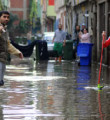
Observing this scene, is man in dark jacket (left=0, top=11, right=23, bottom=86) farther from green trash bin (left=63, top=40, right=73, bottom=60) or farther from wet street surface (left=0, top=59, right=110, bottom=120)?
green trash bin (left=63, top=40, right=73, bottom=60)

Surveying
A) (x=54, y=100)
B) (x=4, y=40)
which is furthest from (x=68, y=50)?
(x=4, y=40)

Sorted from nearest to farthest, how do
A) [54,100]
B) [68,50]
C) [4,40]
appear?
1. [4,40]
2. [54,100]
3. [68,50]

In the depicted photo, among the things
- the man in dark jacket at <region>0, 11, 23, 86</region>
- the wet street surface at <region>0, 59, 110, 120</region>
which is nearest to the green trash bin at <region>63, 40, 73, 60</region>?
the wet street surface at <region>0, 59, 110, 120</region>

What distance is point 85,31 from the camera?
25109 mm

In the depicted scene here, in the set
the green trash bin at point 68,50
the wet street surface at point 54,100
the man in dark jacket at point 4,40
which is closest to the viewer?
the wet street surface at point 54,100

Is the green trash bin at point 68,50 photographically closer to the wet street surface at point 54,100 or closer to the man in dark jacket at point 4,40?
the wet street surface at point 54,100

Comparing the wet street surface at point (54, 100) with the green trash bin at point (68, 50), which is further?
the green trash bin at point (68, 50)

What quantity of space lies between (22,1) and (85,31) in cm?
9518

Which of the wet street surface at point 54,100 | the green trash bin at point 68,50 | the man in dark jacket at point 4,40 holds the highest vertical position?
the man in dark jacket at point 4,40

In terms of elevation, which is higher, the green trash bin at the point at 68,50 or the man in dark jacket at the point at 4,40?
the man in dark jacket at the point at 4,40

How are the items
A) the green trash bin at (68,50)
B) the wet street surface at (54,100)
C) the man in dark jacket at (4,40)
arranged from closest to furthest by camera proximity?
the wet street surface at (54,100)
the man in dark jacket at (4,40)
the green trash bin at (68,50)

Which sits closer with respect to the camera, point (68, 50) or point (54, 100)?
point (54, 100)

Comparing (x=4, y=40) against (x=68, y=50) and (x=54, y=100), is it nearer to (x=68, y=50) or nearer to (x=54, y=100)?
(x=54, y=100)

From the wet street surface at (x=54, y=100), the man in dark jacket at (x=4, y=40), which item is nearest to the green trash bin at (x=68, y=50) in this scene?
the wet street surface at (x=54, y=100)
